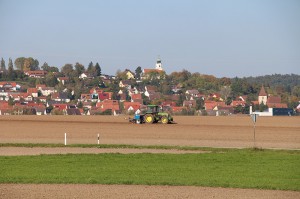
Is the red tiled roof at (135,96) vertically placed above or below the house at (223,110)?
above

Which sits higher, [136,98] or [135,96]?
[135,96]

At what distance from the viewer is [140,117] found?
229 feet

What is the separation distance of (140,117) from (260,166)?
37.4 metres

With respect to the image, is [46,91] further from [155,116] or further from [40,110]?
[155,116]

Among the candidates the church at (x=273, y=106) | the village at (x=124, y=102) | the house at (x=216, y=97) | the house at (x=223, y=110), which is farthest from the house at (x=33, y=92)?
the house at (x=223, y=110)

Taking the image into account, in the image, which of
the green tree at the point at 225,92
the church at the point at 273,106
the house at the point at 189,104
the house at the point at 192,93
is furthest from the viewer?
the house at the point at 192,93

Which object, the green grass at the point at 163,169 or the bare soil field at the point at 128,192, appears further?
the green grass at the point at 163,169

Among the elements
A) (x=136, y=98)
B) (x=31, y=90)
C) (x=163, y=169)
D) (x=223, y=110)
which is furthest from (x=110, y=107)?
(x=163, y=169)

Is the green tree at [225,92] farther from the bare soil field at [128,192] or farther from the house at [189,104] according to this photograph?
the bare soil field at [128,192]

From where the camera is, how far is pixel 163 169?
31141 millimetres

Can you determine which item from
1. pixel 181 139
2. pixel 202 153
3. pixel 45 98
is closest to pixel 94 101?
pixel 45 98

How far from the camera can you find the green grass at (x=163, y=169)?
2752 centimetres

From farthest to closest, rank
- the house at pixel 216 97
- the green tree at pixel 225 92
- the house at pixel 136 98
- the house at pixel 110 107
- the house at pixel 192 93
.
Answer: the house at pixel 192 93
the green tree at pixel 225 92
the house at pixel 216 97
the house at pixel 136 98
the house at pixel 110 107

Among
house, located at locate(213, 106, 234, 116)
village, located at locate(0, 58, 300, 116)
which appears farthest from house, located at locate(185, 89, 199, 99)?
house, located at locate(213, 106, 234, 116)
